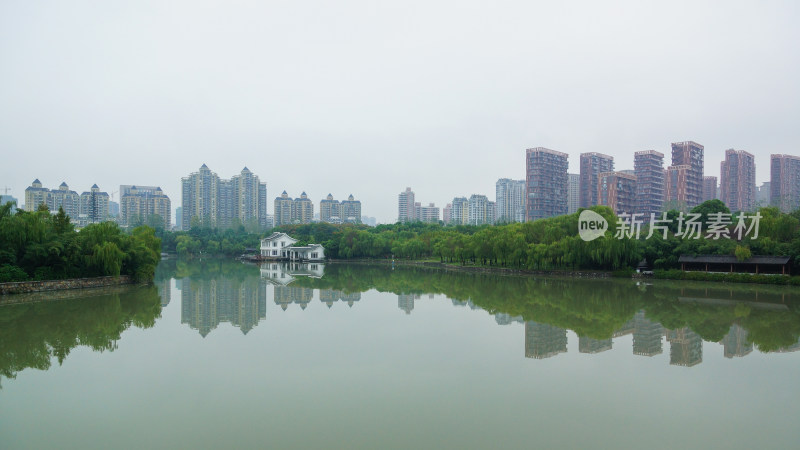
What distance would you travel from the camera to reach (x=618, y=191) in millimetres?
44438

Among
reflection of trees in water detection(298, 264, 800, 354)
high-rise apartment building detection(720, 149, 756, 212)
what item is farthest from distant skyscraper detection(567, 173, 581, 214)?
reflection of trees in water detection(298, 264, 800, 354)

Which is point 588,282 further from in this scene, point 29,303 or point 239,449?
point 29,303

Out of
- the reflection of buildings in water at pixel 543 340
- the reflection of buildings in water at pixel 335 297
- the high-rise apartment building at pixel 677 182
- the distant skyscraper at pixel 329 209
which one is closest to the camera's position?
the reflection of buildings in water at pixel 543 340

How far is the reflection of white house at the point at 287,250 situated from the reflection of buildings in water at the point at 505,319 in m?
27.6

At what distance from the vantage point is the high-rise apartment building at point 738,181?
1929 inches

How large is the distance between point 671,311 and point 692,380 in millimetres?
6186

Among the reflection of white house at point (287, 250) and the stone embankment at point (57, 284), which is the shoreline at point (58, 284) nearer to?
the stone embankment at point (57, 284)

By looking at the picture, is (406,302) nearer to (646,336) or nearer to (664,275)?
(646,336)

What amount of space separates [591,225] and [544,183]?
2866cm

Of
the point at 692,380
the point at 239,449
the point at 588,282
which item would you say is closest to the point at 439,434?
the point at 239,449

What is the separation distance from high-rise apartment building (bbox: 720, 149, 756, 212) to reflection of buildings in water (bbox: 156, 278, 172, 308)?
176 ft

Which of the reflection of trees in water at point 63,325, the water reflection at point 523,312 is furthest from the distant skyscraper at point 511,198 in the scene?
the reflection of trees in water at point 63,325

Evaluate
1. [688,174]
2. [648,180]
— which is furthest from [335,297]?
[688,174]

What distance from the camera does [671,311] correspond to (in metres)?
11.4
